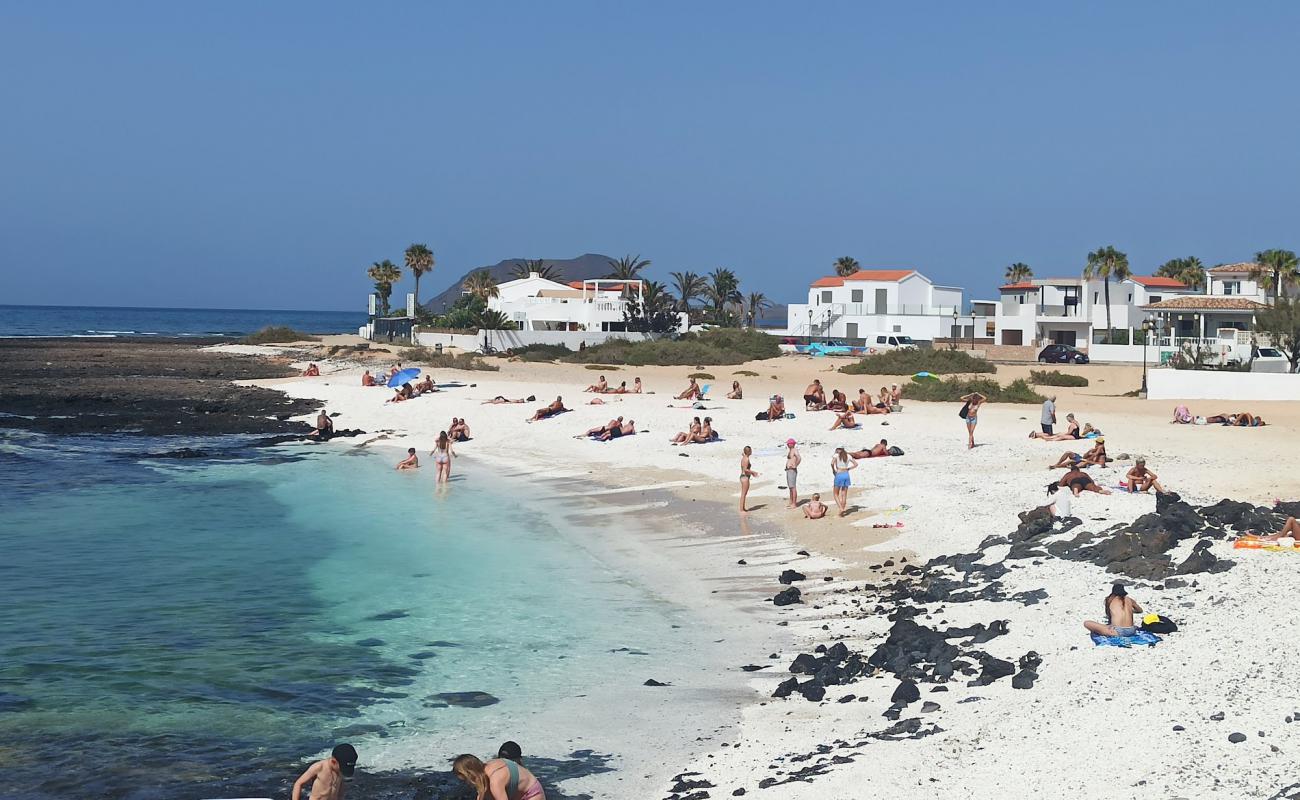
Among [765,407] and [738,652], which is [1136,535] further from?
[765,407]

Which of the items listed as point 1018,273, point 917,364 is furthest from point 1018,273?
point 917,364

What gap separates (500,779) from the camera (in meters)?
9.85

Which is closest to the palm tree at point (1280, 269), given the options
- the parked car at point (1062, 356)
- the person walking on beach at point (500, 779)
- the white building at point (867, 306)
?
the parked car at point (1062, 356)

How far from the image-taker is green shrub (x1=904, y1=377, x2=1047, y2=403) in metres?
41.1

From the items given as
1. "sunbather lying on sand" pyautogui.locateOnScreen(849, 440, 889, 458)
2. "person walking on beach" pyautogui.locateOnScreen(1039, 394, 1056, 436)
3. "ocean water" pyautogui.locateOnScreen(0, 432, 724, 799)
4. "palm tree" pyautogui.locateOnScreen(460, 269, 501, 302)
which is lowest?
"ocean water" pyautogui.locateOnScreen(0, 432, 724, 799)

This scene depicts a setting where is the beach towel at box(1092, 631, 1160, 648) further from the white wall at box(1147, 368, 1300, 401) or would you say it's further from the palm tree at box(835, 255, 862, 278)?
the palm tree at box(835, 255, 862, 278)

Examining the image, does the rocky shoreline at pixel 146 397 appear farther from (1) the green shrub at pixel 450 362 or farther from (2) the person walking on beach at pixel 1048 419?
(2) the person walking on beach at pixel 1048 419

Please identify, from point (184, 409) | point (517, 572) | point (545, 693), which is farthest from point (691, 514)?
point (184, 409)

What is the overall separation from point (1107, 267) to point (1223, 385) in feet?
142

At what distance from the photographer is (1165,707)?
1072 centimetres

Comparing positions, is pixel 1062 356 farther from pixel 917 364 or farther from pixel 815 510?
pixel 815 510

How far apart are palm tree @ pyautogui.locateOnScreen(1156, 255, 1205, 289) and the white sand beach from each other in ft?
202

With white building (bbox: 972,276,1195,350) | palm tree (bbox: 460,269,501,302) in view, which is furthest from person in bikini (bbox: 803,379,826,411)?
palm tree (bbox: 460,269,501,302)

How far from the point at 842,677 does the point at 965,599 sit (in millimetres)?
3352
